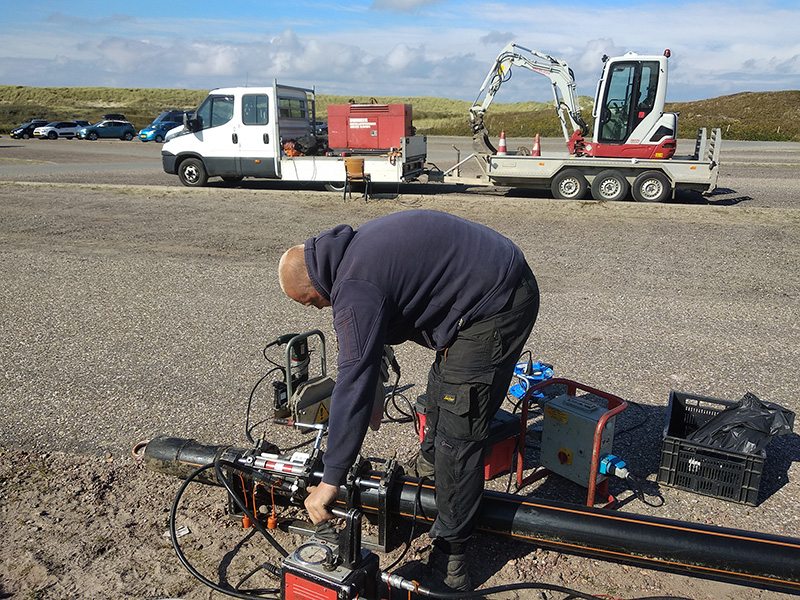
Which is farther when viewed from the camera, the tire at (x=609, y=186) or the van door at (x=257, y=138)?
the van door at (x=257, y=138)

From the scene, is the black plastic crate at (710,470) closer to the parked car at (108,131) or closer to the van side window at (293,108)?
the van side window at (293,108)

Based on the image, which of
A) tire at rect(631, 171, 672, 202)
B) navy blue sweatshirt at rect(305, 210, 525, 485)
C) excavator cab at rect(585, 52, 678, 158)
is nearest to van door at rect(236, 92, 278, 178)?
excavator cab at rect(585, 52, 678, 158)

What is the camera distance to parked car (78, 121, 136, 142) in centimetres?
3856

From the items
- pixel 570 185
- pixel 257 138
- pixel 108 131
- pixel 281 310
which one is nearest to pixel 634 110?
pixel 570 185

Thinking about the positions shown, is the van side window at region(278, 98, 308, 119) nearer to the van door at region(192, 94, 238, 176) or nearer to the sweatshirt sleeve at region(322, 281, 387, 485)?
the van door at region(192, 94, 238, 176)

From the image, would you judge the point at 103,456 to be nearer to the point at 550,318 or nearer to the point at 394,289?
the point at 394,289

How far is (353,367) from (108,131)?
42.8m

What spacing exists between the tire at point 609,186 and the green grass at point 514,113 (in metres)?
8.39

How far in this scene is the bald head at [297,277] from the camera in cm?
265

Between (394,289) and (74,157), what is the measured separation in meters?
28.7

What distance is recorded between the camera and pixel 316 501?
2480 mm

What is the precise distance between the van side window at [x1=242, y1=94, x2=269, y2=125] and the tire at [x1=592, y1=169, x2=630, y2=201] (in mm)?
8206

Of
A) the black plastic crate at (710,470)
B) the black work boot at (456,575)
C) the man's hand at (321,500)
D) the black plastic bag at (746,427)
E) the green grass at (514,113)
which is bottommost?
the black work boot at (456,575)

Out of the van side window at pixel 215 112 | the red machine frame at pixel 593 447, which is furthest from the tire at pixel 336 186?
the red machine frame at pixel 593 447
